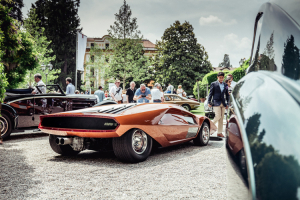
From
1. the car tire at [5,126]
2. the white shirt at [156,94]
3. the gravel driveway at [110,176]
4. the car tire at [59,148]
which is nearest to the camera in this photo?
the gravel driveway at [110,176]

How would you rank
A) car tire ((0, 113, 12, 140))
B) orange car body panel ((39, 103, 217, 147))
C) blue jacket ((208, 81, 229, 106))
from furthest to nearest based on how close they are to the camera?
blue jacket ((208, 81, 229, 106)), car tire ((0, 113, 12, 140)), orange car body panel ((39, 103, 217, 147))

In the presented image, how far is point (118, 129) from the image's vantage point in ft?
14.3

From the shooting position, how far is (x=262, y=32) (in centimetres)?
168

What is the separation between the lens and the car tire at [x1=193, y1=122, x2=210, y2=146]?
6434 millimetres

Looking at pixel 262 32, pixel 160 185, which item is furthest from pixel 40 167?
pixel 262 32

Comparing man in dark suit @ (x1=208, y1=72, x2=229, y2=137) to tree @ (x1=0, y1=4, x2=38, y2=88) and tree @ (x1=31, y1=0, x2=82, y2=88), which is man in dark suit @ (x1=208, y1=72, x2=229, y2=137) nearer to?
tree @ (x1=0, y1=4, x2=38, y2=88)

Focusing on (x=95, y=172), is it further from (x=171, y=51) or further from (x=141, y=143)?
(x=171, y=51)

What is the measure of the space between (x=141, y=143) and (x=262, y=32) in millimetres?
3478

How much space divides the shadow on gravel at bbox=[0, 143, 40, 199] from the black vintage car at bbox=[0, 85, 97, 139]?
188 cm

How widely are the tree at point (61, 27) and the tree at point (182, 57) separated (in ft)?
48.3

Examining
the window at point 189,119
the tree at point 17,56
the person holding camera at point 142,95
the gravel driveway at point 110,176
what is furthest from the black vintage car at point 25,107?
the window at point 189,119

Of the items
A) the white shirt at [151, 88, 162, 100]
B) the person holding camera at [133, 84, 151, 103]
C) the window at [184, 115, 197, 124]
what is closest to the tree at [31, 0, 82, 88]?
the white shirt at [151, 88, 162, 100]

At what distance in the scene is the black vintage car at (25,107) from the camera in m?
7.25

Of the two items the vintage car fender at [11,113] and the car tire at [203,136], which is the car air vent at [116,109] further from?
the vintage car fender at [11,113]
